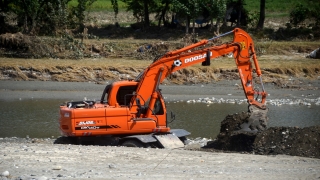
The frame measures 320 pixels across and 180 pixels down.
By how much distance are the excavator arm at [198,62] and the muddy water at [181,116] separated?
14.1 feet

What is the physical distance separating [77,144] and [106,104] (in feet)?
4.42

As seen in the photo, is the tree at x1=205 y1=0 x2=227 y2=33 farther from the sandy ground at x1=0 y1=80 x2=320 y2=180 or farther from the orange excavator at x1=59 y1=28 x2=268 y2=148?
the sandy ground at x1=0 y1=80 x2=320 y2=180

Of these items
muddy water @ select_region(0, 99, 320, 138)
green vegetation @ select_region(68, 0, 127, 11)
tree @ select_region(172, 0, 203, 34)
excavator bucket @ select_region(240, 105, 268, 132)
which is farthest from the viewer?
green vegetation @ select_region(68, 0, 127, 11)

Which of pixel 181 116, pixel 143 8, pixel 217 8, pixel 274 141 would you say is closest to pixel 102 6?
pixel 143 8

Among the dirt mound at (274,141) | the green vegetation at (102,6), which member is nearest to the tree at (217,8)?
the green vegetation at (102,6)

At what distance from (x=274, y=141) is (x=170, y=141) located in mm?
2786

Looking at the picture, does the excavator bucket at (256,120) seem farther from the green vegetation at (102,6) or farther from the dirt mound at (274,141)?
the green vegetation at (102,6)

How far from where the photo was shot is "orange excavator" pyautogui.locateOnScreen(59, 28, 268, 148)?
669 inches

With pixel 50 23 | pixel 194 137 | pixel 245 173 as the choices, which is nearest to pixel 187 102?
pixel 194 137

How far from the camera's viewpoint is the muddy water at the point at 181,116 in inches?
871

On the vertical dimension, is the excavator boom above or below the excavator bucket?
above

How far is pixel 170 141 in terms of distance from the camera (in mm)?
17297

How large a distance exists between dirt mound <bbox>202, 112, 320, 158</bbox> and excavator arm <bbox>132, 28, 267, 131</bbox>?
78cm

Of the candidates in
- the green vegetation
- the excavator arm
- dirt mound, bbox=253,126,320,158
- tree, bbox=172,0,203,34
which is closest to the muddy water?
the excavator arm
